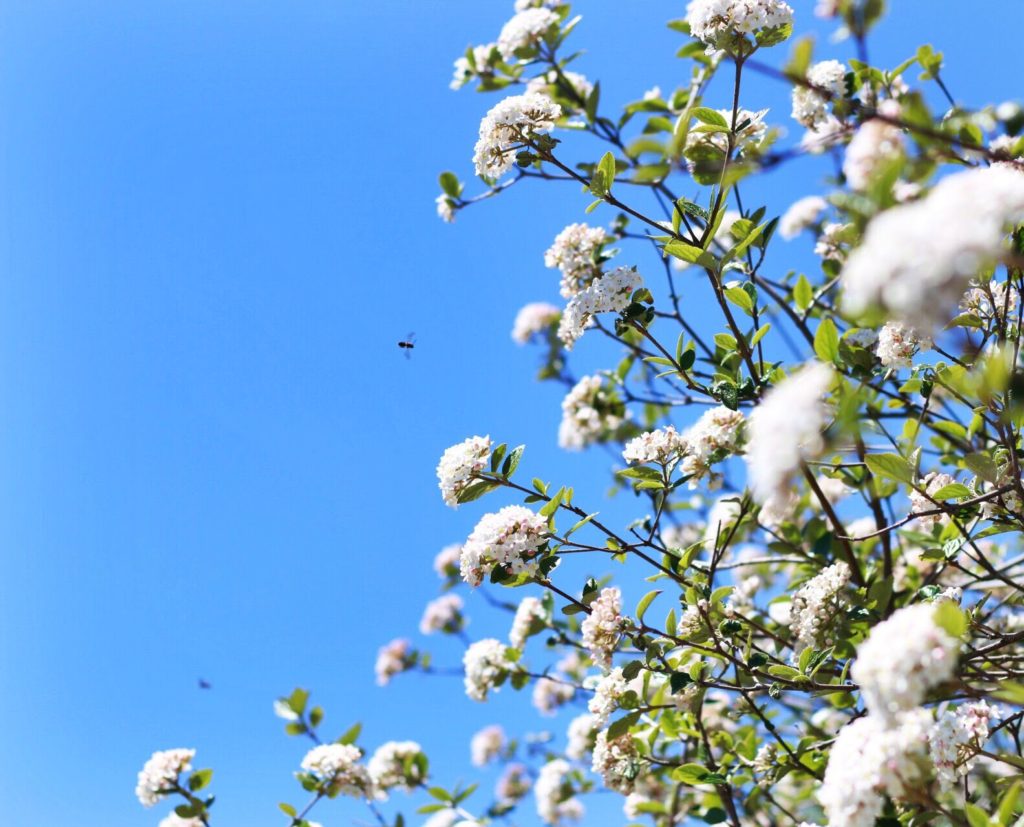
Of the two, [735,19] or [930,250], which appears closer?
[930,250]

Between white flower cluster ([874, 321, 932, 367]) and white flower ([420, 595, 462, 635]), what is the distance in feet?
15.0

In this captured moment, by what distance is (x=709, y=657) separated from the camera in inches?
126

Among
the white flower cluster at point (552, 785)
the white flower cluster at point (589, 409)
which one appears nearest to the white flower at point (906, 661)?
the white flower cluster at point (589, 409)

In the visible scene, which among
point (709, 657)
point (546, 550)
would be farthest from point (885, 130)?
point (709, 657)

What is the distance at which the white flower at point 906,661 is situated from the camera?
5.46 ft

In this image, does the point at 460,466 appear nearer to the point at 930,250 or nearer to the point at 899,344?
the point at 899,344

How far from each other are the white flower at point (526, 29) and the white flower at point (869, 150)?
3.21 metres

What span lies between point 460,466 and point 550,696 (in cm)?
414

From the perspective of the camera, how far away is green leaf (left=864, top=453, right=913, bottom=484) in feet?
8.28

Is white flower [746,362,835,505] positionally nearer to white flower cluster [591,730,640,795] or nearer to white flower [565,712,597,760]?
white flower cluster [591,730,640,795]

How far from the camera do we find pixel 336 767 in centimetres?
473

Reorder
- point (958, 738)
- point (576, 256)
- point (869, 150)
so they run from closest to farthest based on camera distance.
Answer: point (869, 150), point (958, 738), point (576, 256)

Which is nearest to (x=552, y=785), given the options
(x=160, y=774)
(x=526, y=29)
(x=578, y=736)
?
(x=578, y=736)

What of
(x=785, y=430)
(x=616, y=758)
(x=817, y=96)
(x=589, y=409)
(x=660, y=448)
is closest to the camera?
(x=785, y=430)
